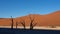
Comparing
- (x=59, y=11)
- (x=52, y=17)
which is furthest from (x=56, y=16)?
(x=59, y=11)

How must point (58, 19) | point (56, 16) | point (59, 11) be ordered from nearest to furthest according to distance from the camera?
point (58, 19) < point (56, 16) < point (59, 11)

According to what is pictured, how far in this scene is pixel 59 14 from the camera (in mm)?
139250

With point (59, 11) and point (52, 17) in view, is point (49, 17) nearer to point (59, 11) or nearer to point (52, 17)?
point (52, 17)

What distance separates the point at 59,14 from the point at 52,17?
28.5 feet

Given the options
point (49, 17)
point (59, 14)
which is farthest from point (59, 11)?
point (49, 17)

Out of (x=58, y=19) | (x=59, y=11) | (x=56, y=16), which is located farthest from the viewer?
(x=59, y=11)

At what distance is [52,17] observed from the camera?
13288 centimetres

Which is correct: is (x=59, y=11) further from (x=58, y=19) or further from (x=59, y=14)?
(x=58, y=19)

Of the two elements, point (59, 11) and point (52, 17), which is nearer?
point (52, 17)

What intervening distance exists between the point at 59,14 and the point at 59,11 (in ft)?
26.4

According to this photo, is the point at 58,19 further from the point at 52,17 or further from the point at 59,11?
the point at 59,11

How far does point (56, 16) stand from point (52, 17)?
2.85 m

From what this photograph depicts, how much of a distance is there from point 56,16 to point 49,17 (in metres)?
5.03

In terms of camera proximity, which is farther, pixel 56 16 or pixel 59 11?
pixel 59 11
